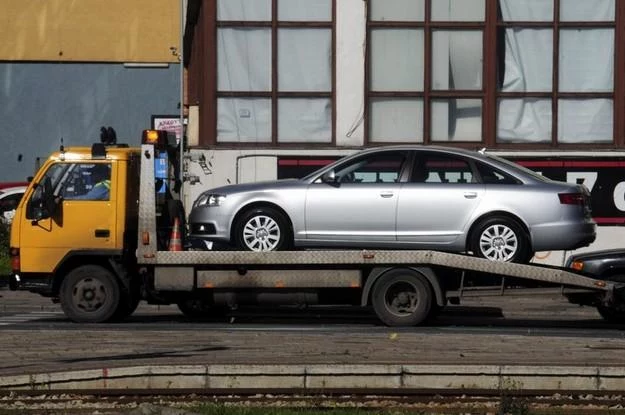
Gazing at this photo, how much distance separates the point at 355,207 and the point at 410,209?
651 millimetres

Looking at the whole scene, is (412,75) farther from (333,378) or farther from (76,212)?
(333,378)

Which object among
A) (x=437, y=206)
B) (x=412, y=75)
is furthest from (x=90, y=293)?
(x=412, y=75)

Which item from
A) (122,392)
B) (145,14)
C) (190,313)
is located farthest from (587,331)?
(145,14)

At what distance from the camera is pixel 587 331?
17.2 m

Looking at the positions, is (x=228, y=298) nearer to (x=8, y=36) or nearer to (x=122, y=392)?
(x=122, y=392)

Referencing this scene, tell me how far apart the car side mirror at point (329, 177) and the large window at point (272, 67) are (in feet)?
34.7

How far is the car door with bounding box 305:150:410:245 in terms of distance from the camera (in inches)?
655

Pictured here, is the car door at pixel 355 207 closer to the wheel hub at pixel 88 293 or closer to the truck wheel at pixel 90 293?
the truck wheel at pixel 90 293

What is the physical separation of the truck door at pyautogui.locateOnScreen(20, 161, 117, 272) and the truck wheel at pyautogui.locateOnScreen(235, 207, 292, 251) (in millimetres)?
1546

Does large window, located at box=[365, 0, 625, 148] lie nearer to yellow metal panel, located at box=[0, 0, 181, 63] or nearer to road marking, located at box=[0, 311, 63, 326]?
road marking, located at box=[0, 311, 63, 326]

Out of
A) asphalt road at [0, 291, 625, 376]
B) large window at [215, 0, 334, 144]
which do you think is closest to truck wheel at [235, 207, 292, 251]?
asphalt road at [0, 291, 625, 376]

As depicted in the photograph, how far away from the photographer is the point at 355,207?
1667cm

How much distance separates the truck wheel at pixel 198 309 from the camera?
18062mm

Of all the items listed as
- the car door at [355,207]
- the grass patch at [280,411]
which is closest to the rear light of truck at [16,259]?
the car door at [355,207]
